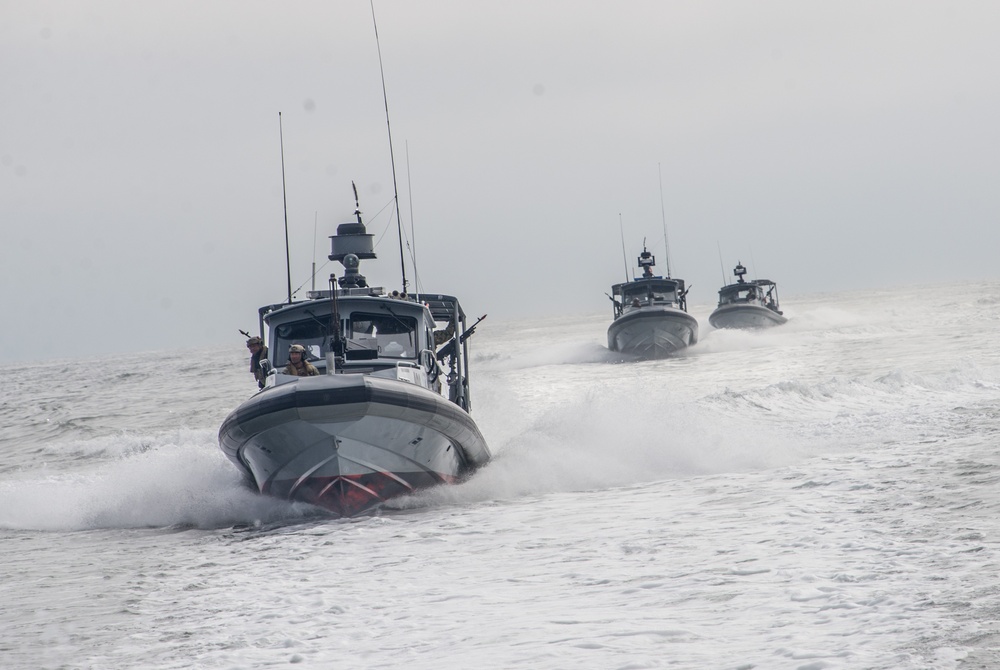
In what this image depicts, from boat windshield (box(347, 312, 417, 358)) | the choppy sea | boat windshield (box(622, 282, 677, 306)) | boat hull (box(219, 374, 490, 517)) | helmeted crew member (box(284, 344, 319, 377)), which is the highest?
boat windshield (box(622, 282, 677, 306))

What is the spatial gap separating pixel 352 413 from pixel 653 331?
26.0m

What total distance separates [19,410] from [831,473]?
29.6 meters

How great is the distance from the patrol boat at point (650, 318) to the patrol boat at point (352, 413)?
2288 centimetres

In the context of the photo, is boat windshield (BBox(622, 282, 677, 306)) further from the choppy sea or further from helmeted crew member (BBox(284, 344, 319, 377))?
helmeted crew member (BBox(284, 344, 319, 377))

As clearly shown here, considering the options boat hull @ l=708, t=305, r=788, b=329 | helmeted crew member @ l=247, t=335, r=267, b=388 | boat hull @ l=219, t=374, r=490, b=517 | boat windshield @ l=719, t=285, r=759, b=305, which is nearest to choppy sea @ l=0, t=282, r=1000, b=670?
boat hull @ l=219, t=374, r=490, b=517

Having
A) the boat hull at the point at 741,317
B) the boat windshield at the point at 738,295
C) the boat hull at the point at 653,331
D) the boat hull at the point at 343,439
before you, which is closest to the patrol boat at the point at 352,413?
the boat hull at the point at 343,439

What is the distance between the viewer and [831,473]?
10.4 m

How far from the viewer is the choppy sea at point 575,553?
17.2 ft

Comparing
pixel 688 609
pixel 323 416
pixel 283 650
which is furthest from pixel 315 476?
pixel 688 609

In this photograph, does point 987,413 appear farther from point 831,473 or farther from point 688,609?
point 688,609

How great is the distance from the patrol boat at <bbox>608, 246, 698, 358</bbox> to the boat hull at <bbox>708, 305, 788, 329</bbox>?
7480mm

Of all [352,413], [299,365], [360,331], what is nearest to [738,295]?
[360,331]

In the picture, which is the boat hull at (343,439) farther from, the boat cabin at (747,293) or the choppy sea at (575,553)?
the boat cabin at (747,293)

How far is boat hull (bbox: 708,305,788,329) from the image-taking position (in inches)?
1718
